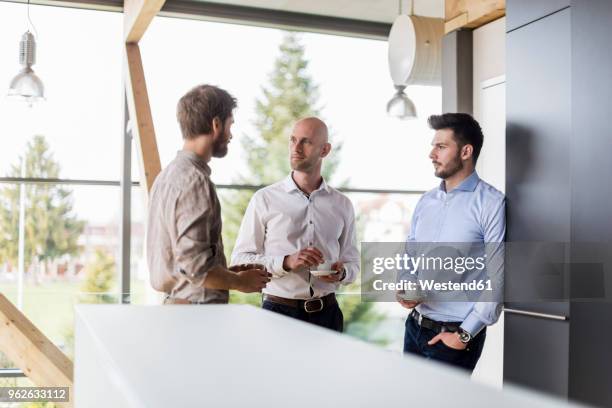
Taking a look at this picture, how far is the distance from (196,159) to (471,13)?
205cm

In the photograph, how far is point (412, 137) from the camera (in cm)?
1381

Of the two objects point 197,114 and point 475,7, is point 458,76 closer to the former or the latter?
point 475,7

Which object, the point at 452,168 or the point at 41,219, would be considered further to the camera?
the point at 41,219

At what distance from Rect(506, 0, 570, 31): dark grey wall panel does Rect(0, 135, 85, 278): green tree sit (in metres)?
7.26

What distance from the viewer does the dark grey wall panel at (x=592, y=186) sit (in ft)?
8.05

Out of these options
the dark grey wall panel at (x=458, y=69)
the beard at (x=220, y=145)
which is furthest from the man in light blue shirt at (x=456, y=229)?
the dark grey wall panel at (x=458, y=69)

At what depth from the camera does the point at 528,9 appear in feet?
9.65

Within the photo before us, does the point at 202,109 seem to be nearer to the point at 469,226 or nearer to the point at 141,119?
the point at 469,226

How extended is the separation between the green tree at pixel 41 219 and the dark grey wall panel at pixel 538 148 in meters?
7.26

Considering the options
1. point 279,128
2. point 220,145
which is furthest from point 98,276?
point 279,128

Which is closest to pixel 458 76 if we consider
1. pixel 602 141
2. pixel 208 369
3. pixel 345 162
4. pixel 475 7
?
pixel 475 7

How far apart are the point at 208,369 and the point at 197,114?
187 centimetres

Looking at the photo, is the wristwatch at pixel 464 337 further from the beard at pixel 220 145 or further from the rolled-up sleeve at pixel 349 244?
the beard at pixel 220 145

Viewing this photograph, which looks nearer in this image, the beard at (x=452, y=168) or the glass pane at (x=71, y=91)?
the beard at (x=452, y=168)
